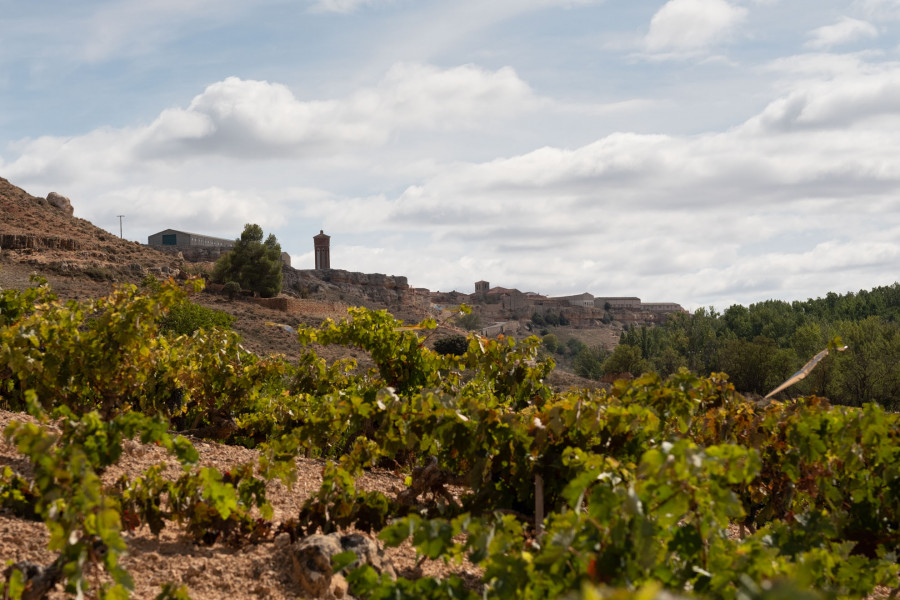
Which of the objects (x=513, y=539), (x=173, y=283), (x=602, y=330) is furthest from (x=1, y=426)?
(x=602, y=330)

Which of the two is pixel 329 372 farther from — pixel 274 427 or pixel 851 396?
pixel 851 396

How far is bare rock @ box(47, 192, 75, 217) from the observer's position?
5733 cm

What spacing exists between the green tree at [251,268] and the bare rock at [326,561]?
45.0 metres

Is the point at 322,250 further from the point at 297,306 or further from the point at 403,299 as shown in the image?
the point at 297,306

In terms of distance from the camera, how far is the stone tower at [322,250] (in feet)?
292

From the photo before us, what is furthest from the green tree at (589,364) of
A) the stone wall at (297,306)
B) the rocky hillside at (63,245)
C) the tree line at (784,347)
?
the rocky hillside at (63,245)

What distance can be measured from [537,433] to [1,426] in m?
4.36

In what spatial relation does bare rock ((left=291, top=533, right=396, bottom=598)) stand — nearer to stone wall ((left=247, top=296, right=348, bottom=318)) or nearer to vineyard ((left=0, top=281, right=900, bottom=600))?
vineyard ((left=0, top=281, right=900, bottom=600))

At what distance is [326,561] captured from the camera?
3.68 meters

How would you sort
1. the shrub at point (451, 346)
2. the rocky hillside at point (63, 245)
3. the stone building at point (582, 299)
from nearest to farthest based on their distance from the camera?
the rocky hillside at point (63, 245) → the shrub at point (451, 346) → the stone building at point (582, 299)

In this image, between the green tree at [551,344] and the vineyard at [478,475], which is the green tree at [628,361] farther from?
the vineyard at [478,475]

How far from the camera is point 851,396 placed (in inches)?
1556

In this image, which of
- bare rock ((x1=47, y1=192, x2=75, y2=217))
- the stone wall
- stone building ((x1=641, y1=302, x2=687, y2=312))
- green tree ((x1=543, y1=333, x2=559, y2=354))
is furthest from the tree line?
stone building ((x1=641, y1=302, x2=687, y2=312))

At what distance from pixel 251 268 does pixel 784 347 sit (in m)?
36.0
